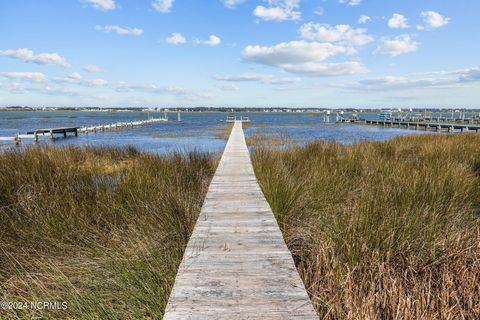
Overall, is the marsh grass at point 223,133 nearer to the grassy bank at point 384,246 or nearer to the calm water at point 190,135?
the calm water at point 190,135

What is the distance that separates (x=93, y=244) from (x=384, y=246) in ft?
9.63

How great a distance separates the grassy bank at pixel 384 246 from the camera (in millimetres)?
2178

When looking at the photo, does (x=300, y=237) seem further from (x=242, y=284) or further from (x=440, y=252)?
(x=242, y=284)

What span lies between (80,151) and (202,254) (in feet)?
31.0

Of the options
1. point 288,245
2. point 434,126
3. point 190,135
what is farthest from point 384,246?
point 434,126

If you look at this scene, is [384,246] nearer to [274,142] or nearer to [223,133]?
[274,142]

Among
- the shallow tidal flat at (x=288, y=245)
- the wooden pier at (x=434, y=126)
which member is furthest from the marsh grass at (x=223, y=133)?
the wooden pier at (x=434, y=126)

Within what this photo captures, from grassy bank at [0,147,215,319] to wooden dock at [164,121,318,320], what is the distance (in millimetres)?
248

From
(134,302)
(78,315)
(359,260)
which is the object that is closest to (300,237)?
(359,260)

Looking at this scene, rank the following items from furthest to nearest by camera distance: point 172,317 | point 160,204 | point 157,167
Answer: point 157,167, point 160,204, point 172,317

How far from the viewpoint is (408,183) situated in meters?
4.90

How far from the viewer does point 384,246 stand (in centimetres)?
294

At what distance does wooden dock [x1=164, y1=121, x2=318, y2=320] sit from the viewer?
1.91m

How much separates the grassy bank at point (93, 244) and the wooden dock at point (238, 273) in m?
0.25
